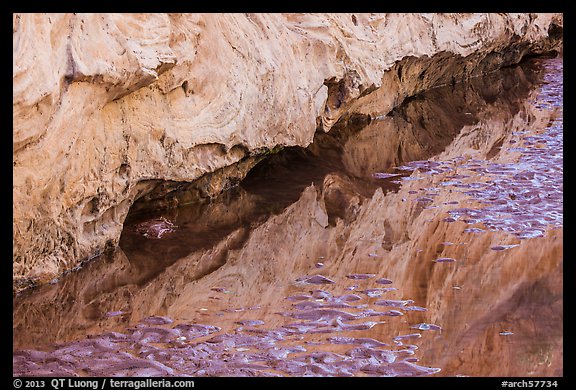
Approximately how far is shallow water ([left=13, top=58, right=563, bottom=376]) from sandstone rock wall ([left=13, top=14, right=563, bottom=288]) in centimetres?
30

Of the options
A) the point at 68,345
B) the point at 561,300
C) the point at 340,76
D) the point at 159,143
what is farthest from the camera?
the point at 340,76

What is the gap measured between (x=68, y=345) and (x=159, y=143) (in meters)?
1.96

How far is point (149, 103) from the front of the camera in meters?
5.22

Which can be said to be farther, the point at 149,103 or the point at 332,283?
the point at 149,103

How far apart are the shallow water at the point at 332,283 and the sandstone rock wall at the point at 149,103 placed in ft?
0.99

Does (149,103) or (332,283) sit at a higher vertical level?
(149,103)

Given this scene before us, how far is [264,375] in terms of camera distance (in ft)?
11.2

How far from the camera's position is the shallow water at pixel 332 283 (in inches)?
142

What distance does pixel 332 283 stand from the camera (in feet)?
14.8

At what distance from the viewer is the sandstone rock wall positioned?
4195mm

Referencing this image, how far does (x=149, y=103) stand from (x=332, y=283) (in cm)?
178
